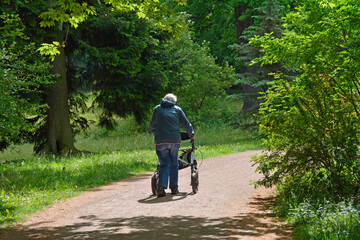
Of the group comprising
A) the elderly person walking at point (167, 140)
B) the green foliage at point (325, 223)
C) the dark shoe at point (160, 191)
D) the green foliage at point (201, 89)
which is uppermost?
the green foliage at point (201, 89)

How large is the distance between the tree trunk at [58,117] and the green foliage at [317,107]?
457 inches

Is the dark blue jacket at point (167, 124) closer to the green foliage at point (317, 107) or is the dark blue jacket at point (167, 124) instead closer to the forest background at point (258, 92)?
the forest background at point (258, 92)

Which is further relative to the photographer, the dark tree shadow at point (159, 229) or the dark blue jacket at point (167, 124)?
the dark blue jacket at point (167, 124)

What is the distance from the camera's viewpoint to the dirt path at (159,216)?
6949 mm

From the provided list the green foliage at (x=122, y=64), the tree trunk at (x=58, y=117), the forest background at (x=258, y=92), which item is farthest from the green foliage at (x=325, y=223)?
the green foliage at (x=122, y=64)

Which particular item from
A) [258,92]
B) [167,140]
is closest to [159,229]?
[167,140]

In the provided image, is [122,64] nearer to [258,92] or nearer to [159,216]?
[258,92]

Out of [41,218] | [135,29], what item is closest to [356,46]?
[41,218]

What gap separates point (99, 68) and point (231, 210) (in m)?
14.4

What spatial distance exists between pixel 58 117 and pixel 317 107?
1251cm

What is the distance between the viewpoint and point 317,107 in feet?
29.3

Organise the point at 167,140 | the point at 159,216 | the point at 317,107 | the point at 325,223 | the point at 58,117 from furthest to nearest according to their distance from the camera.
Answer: the point at 58,117
the point at 167,140
the point at 317,107
the point at 159,216
the point at 325,223

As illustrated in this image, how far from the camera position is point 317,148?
28.9 feet

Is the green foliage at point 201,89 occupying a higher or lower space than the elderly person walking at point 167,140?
higher
